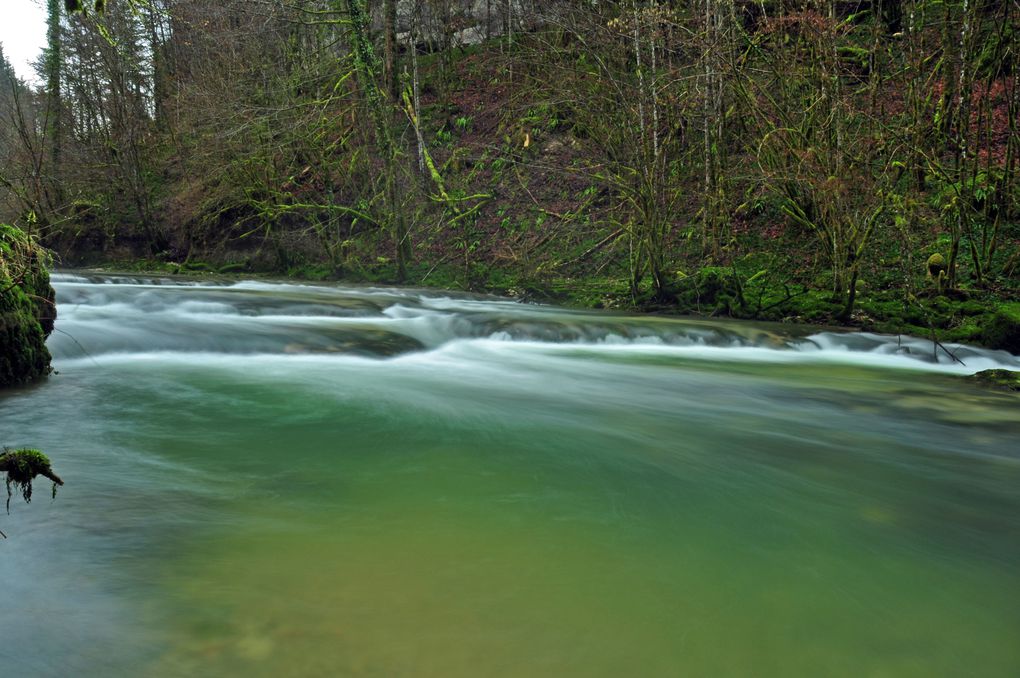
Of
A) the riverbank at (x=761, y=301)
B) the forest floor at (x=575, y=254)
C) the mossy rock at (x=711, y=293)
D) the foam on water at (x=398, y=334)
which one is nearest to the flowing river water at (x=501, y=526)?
the foam on water at (x=398, y=334)

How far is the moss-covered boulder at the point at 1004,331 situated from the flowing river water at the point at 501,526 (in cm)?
231

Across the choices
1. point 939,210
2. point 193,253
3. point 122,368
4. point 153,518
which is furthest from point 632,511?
point 193,253

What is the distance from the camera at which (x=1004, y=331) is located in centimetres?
827

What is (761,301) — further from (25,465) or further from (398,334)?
(25,465)

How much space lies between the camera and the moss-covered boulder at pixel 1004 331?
8195 millimetres

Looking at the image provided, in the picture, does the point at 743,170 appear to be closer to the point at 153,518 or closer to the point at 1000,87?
the point at 1000,87

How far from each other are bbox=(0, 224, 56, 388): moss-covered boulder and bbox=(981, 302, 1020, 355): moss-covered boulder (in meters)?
9.51

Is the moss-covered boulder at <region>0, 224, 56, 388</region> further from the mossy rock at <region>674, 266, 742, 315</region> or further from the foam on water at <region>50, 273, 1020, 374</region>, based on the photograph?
the mossy rock at <region>674, 266, 742, 315</region>

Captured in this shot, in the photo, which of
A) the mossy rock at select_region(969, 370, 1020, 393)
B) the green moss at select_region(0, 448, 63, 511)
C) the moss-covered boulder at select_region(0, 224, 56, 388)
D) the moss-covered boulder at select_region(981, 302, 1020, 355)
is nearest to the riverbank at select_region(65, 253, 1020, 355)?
the moss-covered boulder at select_region(981, 302, 1020, 355)

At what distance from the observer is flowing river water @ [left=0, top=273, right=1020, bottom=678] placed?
198 centimetres

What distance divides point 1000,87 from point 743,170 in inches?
182

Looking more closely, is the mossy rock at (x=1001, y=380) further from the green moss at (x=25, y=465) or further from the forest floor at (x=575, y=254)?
the green moss at (x=25, y=465)

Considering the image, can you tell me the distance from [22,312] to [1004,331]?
32.4 feet

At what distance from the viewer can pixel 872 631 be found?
2148mm
